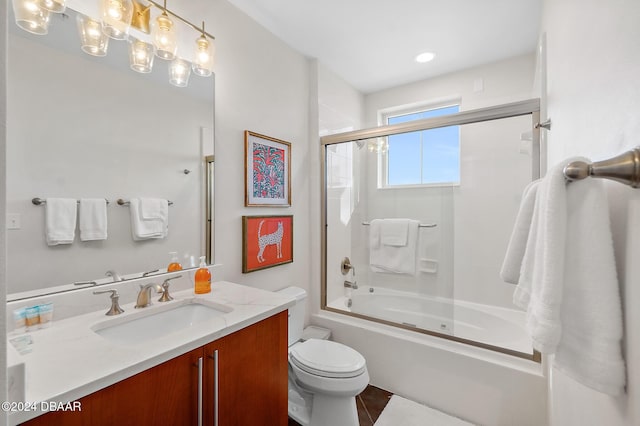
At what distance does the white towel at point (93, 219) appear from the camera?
1137 millimetres

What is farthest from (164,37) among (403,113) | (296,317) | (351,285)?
(403,113)

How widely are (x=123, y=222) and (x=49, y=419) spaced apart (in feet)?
2.65

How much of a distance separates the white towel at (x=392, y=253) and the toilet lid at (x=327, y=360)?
84cm

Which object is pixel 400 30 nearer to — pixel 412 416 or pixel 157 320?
pixel 157 320

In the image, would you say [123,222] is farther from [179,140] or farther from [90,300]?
[179,140]

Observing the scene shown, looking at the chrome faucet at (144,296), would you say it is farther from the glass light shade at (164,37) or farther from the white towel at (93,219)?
the glass light shade at (164,37)

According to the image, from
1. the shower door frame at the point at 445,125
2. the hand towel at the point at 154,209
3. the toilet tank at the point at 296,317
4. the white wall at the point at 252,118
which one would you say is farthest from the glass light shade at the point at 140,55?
the toilet tank at the point at 296,317

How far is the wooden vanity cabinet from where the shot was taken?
721mm

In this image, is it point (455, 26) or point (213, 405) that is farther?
point (455, 26)

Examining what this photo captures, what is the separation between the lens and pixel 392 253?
2293 mm

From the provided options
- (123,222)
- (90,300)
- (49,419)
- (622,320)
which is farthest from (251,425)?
(622,320)

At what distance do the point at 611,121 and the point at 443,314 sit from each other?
1.95 m

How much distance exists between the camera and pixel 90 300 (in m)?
1.14

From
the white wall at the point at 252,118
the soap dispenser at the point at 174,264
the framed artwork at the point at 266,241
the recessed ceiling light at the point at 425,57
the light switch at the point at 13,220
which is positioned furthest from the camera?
the recessed ceiling light at the point at 425,57
